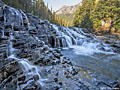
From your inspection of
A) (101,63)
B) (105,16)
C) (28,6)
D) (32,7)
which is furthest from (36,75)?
(32,7)

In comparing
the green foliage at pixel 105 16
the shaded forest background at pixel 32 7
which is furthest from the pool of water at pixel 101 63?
the shaded forest background at pixel 32 7

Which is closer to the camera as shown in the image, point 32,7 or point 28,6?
point 28,6

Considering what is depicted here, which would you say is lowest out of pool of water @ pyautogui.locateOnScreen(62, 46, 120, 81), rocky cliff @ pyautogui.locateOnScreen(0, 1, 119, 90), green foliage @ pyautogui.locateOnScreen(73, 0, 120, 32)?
pool of water @ pyautogui.locateOnScreen(62, 46, 120, 81)

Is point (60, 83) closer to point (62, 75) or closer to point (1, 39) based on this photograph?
point (62, 75)

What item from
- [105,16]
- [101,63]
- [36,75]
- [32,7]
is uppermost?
[32,7]

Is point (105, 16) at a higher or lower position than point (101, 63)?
higher

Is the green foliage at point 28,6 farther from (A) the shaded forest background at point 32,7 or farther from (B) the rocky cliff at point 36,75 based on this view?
(B) the rocky cliff at point 36,75

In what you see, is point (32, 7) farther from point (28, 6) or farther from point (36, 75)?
point (36, 75)

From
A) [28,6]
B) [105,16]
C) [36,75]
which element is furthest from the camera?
[28,6]

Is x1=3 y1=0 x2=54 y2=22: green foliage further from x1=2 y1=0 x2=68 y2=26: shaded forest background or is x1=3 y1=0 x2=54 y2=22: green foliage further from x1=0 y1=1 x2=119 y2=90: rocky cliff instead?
x1=0 y1=1 x2=119 y2=90: rocky cliff

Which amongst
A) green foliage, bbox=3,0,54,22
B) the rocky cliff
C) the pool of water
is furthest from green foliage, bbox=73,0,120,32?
the rocky cliff

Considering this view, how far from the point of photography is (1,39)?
5109 mm

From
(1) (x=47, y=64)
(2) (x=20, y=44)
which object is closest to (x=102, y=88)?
(1) (x=47, y=64)

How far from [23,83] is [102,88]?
318 centimetres
